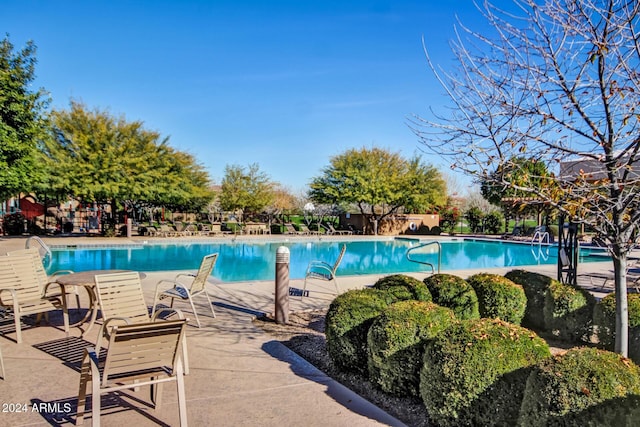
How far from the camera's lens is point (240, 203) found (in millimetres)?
27438

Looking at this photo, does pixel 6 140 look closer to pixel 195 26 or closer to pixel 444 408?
pixel 195 26

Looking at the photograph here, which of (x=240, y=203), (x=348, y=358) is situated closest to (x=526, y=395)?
(x=348, y=358)

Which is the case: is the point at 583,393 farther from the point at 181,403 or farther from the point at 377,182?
the point at 377,182

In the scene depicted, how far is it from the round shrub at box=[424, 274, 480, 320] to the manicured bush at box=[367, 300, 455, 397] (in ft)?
5.17

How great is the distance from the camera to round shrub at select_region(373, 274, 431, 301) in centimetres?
480

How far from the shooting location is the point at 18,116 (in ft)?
44.2

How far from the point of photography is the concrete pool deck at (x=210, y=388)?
298cm

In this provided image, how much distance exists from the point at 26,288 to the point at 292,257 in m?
12.5

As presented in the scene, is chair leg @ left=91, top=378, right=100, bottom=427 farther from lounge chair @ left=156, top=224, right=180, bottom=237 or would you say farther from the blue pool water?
lounge chair @ left=156, top=224, right=180, bottom=237

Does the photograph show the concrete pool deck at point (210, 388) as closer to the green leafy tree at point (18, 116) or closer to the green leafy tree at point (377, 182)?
the green leafy tree at point (18, 116)

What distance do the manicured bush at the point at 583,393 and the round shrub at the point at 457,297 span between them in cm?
264

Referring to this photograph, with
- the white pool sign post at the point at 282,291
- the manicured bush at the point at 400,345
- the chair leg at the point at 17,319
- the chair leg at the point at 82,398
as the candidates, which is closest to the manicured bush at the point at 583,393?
the manicured bush at the point at 400,345

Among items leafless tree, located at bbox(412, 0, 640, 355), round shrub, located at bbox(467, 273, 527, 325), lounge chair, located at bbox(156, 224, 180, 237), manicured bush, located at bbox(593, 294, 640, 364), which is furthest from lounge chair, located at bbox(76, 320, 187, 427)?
lounge chair, located at bbox(156, 224, 180, 237)

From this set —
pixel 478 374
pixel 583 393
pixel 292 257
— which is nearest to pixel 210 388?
pixel 478 374
